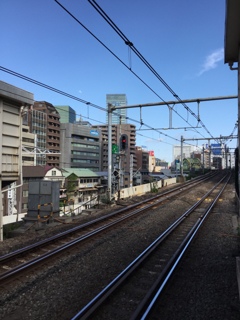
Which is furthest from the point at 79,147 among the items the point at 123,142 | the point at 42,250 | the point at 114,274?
the point at 114,274

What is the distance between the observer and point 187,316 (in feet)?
16.9

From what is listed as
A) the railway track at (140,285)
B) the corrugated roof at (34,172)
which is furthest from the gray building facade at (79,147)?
the railway track at (140,285)

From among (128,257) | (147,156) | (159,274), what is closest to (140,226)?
(128,257)

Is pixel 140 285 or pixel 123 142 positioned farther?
pixel 123 142

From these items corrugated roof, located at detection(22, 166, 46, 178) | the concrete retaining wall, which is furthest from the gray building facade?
the concrete retaining wall

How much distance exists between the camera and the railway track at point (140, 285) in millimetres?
5219

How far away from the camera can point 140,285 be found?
21.4 ft

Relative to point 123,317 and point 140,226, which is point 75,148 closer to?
point 140,226

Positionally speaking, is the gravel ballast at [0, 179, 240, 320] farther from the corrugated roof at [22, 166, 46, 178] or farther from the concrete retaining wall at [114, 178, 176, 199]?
the corrugated roof at [22, 166, 46, 178]

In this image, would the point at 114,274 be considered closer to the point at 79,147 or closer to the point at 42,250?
the point at 42,250

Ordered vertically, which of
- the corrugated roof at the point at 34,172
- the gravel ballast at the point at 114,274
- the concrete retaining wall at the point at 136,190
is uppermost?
the corrugated roof at the point at 34,172

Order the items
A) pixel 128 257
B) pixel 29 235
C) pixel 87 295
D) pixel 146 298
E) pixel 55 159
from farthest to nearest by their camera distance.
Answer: pixel 55 159 < pixel 29 235 < pixel 128 257 < pixel 87 295 < pixel 146 298

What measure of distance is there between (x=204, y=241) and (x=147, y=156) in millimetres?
166865

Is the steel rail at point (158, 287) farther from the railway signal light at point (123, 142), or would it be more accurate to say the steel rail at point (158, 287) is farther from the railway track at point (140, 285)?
the railway signal light at point (123, 142)
